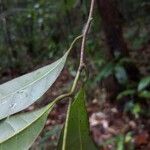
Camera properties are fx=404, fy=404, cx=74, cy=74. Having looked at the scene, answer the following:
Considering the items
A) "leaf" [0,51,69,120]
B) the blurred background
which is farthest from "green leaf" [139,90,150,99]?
"leaf" [0,51,69,120]

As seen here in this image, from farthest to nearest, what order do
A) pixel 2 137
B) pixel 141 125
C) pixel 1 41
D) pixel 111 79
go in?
pixel 1 41, pixel 111 79, pixel 141 125, pixel 2 137

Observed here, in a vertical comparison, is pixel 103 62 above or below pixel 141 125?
above

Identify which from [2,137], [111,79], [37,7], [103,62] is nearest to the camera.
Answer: [2,137]

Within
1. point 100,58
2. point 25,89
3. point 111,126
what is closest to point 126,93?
point 111,126

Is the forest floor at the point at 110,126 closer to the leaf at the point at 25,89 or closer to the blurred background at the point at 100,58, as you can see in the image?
the blurred background at the point at 100,58

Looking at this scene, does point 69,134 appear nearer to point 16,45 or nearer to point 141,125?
point 141,125

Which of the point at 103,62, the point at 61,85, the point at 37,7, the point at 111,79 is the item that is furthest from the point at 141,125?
the point at 37,7
